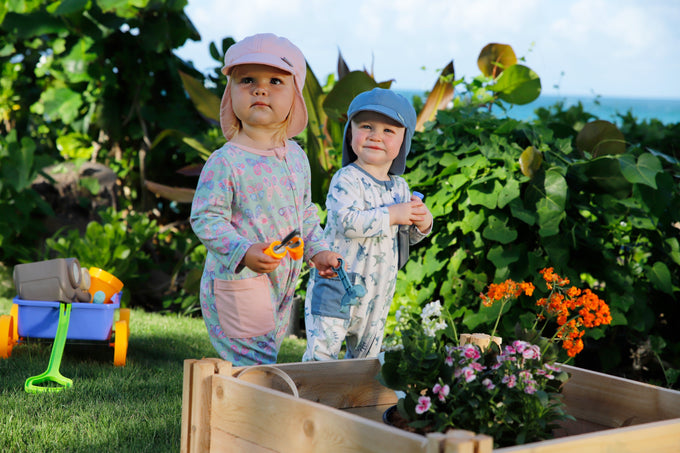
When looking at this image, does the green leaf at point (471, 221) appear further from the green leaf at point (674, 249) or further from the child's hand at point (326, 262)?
the child's hand at point (326, 262)

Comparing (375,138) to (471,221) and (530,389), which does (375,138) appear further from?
(530,389)

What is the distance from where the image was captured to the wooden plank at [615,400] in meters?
1.97


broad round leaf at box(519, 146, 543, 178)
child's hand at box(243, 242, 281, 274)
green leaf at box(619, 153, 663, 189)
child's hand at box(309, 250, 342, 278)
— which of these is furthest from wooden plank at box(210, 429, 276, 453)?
green leaf at box(619, 153, 663, 189)

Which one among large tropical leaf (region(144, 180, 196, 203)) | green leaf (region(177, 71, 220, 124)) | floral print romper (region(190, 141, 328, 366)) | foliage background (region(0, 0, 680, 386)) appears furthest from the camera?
large tropical leaf (region(144, 180, 196, 203))

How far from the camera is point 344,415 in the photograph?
1.49 meters

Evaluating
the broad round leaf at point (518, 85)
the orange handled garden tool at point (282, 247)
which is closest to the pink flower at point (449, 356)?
the orange handled garden tool at point (282, 247)

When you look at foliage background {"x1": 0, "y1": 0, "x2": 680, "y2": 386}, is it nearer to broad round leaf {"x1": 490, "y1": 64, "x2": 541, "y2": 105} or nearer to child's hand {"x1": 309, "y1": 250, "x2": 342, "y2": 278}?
broad round leaf {"x1": 490, "y1": 64, "x2": 541, "y2": 105}

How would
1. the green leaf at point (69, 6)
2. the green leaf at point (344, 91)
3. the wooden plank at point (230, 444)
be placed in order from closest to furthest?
the wooden plank at point (230, 444) < the green leaf at point (344, 91) < the green leaf at point (69, 6)

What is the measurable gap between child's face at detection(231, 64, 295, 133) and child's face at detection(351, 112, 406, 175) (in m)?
0.49

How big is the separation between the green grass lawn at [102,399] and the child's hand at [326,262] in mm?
765

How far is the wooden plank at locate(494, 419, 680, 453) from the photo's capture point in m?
1.43

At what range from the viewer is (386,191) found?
2.77m

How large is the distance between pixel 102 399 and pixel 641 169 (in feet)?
9.11

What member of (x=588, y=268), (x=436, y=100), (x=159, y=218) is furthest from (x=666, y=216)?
(x=159, y=218)
